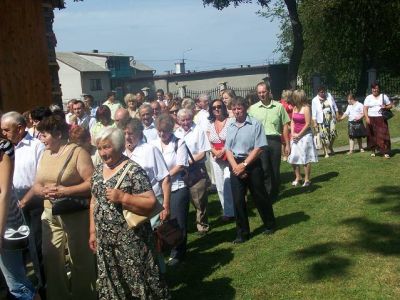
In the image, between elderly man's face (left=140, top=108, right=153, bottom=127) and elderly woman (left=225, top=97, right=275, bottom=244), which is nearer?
elderly woman (left=225, top=97, right=275, bottom=244)

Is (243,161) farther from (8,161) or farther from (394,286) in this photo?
(8,161)

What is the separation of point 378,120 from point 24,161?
28.8ft

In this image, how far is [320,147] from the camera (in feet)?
46.1

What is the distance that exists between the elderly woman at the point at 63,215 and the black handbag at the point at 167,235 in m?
0.65

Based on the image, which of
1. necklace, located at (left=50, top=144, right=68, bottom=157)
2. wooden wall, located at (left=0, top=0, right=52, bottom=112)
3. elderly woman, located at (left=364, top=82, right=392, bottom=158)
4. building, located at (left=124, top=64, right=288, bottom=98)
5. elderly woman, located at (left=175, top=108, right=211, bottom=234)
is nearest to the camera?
necklace, located at (left=50, top=144, right=68, bottom=157)

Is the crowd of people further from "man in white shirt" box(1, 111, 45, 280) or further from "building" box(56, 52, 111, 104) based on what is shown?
"building" box(56, 52, 111, 104)

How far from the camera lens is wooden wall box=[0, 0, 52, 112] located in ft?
22.8

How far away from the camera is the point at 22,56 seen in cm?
706

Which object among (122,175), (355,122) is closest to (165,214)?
(122,175)

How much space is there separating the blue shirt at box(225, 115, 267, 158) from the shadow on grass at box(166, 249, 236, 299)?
126cm

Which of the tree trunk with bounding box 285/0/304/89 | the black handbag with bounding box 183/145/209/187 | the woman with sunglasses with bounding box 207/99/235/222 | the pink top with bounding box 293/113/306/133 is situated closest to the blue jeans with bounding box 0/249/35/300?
the black handbag with bounding box 183/145/209/187

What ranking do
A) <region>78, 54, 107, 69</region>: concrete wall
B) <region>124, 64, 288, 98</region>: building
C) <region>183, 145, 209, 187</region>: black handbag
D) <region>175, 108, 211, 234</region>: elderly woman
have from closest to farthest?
<region>183, 145, 209, 187</region>: black handbag < <region>175, 108, 211, 234</region>: elderly woman < <region>124, 64, 288, 98</region>: building < <region>78, 54, 107, 69</region>: concrete wall

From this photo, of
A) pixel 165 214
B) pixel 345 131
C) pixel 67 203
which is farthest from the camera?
pixel 345 131

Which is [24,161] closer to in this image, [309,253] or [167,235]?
[167,235]
